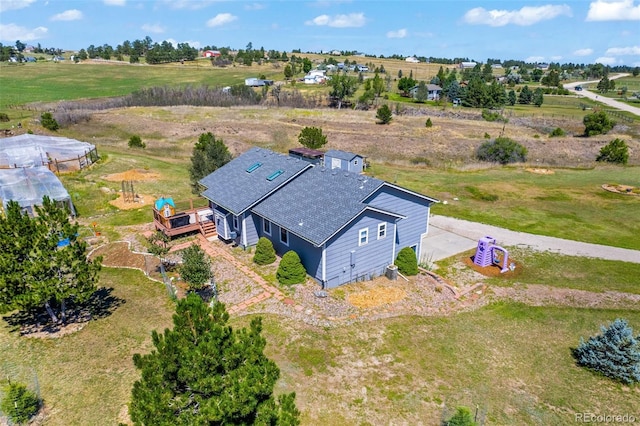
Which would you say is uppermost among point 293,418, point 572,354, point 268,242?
point 293,418

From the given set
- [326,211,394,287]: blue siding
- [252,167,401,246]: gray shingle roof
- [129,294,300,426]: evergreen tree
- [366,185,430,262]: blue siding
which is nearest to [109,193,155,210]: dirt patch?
[252,167,401,246]: gray shingle roof

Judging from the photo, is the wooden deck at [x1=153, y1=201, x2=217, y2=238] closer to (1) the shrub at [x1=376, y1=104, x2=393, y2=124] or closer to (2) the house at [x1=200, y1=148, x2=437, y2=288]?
(2) the house at [x1=200, y1=148, x2=437, y2=288]

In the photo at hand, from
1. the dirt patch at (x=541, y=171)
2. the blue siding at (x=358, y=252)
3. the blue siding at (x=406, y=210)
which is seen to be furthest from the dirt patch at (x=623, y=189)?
the blue siding at (x=358, y=252)

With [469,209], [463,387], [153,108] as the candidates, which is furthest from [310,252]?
[153,108]

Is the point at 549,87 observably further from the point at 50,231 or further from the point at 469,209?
the point at 50,231

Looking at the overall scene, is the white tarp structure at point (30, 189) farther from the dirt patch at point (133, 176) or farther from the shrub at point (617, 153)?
the shrub at point (617, 153)

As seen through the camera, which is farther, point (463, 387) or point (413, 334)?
point (413, 334)
